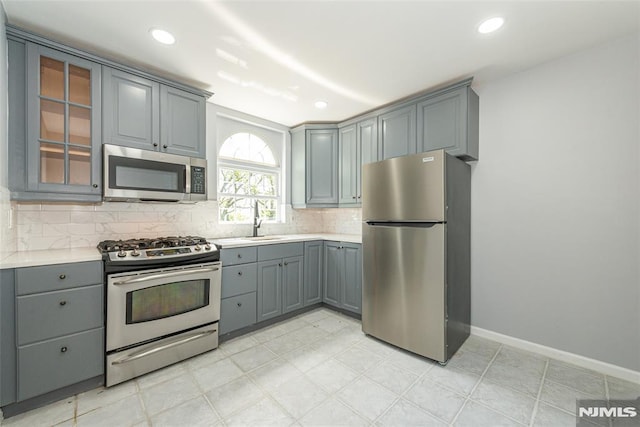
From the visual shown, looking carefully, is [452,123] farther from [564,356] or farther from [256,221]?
[256,221]

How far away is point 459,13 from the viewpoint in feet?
5.51

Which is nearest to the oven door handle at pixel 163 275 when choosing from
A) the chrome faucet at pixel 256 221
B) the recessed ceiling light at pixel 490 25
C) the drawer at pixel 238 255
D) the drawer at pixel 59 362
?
the drawer at pixel 238 255

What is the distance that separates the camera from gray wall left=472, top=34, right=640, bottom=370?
1954 millimetres

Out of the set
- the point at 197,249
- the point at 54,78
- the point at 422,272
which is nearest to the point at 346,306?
the point at 422,272

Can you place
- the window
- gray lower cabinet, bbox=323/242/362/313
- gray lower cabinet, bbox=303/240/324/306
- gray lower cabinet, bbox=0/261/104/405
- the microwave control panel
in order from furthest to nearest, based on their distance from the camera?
the window < gray lower cabinet, bbox=303/240/324/306 < gray lower cabinet, bbox=323/242/362/313 < the microwave control panel < gray lower cabinet, bbox=0/261/104/405

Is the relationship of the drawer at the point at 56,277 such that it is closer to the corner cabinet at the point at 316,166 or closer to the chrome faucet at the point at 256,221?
the chrome faucet at the point at 256,221

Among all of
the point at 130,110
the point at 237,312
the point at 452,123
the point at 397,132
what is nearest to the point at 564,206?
the point at 452,123

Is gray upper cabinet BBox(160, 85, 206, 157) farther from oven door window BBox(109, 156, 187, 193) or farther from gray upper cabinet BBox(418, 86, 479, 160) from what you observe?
gray upper cabinet BBox(418, 86, 479, 160)

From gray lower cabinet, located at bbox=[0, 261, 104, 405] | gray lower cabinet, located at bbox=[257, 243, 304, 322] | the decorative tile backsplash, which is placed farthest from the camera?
gray lower cabinet, located at bbox=[257, 243, 304, 322]

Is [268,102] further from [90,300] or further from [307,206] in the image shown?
[90,300]

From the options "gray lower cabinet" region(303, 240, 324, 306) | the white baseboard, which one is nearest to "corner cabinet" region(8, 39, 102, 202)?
"gray lower cabinet" region(303, 240, 324, 306)

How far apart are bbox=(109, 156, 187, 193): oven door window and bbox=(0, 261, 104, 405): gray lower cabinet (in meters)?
0.69

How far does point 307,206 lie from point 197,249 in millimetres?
1706

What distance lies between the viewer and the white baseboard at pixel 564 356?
1940 mm
